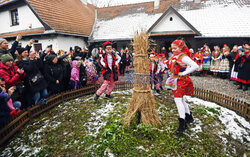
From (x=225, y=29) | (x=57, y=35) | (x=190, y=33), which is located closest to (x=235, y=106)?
(x=190, y=33)

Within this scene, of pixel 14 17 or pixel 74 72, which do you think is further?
pixel 14 17

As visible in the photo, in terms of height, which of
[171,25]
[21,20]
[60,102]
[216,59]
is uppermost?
[21,20]

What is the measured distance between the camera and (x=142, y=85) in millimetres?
3324

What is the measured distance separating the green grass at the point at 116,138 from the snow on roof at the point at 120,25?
37.3ft

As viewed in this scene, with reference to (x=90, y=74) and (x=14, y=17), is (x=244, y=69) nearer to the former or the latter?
(x=90, y=74)

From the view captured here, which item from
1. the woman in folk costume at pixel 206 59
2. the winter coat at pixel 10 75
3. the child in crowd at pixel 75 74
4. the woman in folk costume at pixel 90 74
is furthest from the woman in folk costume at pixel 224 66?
the winter coat at pixel 10 75

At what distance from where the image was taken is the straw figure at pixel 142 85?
10.6 ft

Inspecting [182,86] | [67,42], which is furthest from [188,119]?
[67,42]

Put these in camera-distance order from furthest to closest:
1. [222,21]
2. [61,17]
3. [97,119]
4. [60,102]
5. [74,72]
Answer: [61,17] → [222,21] → [74,72] → [60,102] → [97,119]

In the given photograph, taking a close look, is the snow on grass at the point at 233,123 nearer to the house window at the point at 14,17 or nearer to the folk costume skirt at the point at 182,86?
the folk costume skirt at the point at 182,86

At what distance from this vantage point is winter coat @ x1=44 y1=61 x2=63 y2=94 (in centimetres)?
469

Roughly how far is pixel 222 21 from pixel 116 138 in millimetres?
13761

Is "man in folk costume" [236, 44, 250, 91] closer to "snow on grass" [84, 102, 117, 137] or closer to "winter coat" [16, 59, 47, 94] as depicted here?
"snow on grass" [84, 102, 117, 137]

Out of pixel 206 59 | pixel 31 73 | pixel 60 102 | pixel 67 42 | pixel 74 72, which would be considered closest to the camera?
pixel 31 73
